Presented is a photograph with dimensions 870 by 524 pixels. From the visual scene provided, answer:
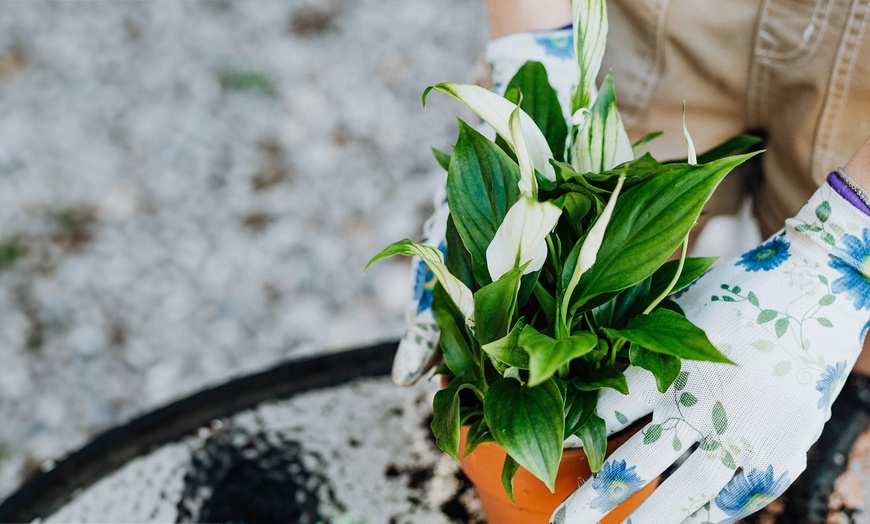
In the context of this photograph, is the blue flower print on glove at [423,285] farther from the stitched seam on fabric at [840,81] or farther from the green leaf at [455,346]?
the stitched seam on fabric at [840,81]

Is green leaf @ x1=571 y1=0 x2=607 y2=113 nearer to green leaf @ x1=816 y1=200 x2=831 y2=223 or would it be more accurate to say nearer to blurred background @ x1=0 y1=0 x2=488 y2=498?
green leaf @ x1=816 y1=200 x2=831 y2=223

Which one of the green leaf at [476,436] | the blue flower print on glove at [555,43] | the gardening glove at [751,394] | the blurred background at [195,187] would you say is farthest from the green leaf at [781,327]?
the blurred background at [195,187]

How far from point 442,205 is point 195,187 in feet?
3.06

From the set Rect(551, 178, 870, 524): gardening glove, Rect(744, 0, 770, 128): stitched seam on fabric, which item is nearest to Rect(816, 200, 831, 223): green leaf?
Rect(551, 178, 870, 524): gardening glove

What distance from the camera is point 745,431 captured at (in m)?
0.49

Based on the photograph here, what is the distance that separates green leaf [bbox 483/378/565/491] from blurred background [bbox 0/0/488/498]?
0.79 metres

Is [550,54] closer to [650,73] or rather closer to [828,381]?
[650,73]

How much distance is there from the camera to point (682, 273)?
508mm

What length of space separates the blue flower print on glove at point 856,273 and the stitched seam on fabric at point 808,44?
0.67ft

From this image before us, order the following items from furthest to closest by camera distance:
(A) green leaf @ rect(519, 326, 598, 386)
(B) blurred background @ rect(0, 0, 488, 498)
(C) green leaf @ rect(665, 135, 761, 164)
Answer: (B) blurred background @ rect(0, 0, 488, 498) → (C) green leaf @ rect(665, 135, 761, 164) → (A) green leaf @ rect(519, 326, 598, 386)

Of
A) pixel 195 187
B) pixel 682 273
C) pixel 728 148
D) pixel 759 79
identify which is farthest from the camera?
pixel 195 187

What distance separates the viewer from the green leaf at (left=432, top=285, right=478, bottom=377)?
53 centimetres

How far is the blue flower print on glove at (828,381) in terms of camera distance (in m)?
0.51

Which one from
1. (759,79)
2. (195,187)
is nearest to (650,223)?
(759,79)
